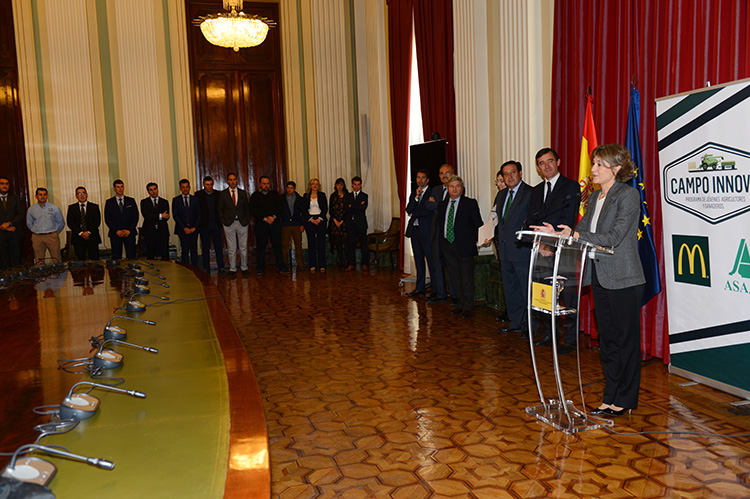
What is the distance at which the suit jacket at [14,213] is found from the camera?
8838mm

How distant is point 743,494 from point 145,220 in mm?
8799

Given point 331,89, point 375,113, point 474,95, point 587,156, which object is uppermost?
point 331,89

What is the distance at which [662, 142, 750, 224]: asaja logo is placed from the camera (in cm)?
339

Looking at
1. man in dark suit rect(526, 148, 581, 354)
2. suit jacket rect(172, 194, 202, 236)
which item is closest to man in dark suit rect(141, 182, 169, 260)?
suit jacket rect(172, 194, 202, 236)

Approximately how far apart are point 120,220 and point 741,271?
27.9 feet

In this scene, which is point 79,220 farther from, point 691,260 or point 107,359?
point 691,260

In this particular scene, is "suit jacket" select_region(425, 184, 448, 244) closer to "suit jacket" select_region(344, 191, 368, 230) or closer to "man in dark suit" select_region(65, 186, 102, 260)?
"suit jacket" select_region(344, 191, 368, 230)

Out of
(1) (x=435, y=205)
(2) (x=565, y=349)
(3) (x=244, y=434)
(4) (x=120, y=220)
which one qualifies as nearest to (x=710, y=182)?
(2) (x=565, y=349)

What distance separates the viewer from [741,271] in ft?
11.2

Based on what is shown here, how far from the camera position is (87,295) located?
415cm

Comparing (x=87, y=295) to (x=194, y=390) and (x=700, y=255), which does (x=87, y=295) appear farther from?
(x=700, y=255)

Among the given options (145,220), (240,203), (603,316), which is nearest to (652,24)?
→ (603,316)

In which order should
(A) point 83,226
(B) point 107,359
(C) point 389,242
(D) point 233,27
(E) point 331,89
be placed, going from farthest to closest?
(E) point 331,89
(C) point 389,242
(A) point 83,226
(D) point 233,27
(B) point 107,359

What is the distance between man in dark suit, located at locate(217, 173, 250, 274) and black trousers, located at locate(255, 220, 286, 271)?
203 mm
